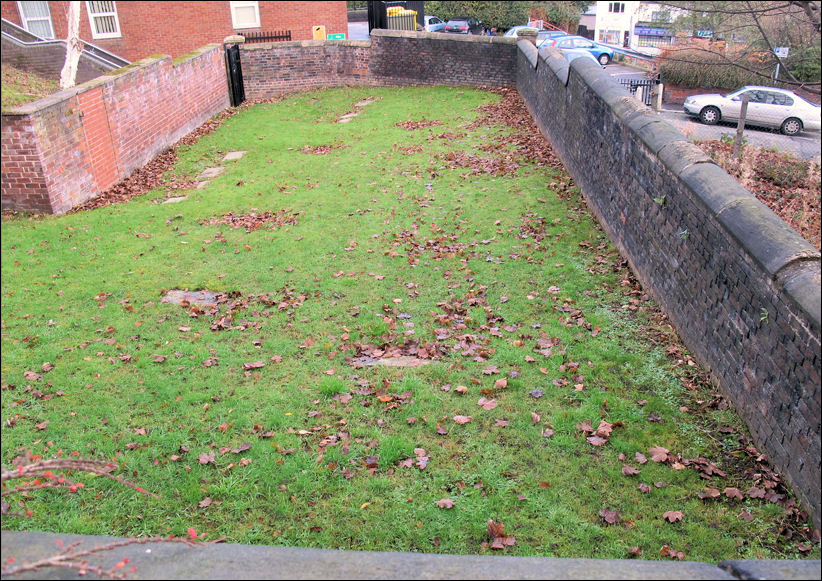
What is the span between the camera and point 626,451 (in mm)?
4797

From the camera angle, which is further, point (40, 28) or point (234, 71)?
point (40, 28)

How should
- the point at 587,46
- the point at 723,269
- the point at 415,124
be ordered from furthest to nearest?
1. the point at 587,46
2. the point at 415,124
3. the point at 723,269

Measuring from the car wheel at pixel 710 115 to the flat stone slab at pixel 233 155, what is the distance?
1563 centimetres

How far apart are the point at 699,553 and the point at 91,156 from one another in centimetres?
1138

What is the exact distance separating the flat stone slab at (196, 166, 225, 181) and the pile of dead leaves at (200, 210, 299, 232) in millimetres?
2914

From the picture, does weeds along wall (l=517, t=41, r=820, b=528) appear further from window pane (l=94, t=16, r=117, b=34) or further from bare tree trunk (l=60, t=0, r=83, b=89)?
window pane (l=94, t=16, r=117, b=34)

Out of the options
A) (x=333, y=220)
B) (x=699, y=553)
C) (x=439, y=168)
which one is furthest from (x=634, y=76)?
(x=699, y=553)

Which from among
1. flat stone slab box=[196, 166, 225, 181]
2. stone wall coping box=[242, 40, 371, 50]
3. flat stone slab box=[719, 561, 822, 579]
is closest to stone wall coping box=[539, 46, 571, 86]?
flat stone slab box=[196, 166, 225, 181]

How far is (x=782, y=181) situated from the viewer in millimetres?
15305

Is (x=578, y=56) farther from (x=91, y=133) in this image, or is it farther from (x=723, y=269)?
(x=91, y=133)

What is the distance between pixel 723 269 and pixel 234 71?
18.4 m

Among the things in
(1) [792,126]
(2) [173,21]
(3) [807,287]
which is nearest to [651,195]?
(3) [807,287]

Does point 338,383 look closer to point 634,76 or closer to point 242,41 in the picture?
point 242,41

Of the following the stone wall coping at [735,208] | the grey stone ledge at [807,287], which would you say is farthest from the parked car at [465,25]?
the grey stone ledge at [807,287]
